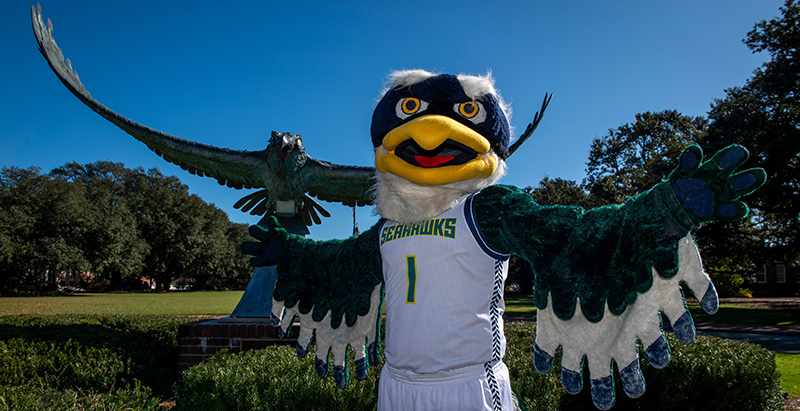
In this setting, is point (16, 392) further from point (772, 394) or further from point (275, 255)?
point (772, 394)

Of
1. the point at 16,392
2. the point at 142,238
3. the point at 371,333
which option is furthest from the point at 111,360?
the point at 142,238

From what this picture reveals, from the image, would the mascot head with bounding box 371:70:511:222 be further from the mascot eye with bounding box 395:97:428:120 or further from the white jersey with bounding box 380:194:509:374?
the white jersey with bounding box 380:194:509:374

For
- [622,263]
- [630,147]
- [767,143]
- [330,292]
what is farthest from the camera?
[630,147]

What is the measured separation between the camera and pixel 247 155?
229 inches

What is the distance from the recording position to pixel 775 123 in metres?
16.0

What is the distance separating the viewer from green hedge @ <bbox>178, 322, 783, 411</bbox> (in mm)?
3246

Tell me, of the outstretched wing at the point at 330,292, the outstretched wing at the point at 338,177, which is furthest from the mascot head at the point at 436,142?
the outstretched wing at the point at 338,177

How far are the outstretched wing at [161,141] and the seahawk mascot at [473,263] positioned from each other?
3377mm

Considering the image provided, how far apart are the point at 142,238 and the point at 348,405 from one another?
40442 millimetres

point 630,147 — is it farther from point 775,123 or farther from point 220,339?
point 220,339

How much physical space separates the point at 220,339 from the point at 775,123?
19.0 metres

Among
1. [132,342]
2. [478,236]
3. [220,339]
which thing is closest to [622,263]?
[478,236]

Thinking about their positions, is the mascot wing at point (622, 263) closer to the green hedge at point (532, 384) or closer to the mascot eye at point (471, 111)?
the mascot eye at point (471, 111)

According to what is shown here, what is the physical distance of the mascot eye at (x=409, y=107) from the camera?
2.33m
